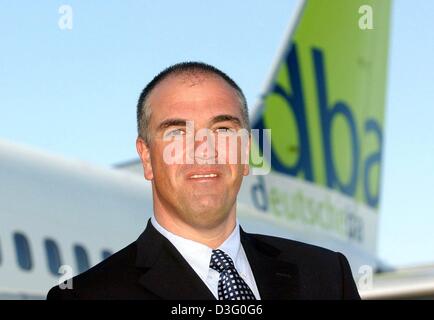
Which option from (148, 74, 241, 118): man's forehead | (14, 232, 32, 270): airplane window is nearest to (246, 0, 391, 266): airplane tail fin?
(14, 232, 32, 270): airplane window

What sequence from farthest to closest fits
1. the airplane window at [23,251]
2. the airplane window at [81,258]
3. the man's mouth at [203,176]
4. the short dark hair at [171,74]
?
the airplane window at [81,258]
the airplane window at [23,251]
the short dark hair at [171,74]
the man's mouth at [203,176]

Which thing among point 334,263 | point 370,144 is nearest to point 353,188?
point 370,144

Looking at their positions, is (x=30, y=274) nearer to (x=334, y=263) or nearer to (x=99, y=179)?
(x=99, y=179)

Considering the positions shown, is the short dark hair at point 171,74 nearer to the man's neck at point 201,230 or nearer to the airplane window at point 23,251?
the man's neck at point 201,230

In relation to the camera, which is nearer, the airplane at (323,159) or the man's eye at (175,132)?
the man's eye at (175,132)

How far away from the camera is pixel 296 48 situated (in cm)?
1361

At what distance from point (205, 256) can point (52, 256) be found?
521 cm

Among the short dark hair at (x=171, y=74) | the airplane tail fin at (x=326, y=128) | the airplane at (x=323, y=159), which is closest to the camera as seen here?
the short dark hair at (x=171, y=74)

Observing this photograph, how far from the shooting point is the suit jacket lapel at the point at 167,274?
1.71 meters

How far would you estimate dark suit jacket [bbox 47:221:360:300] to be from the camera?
1717mm

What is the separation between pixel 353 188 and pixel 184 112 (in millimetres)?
→ 11993

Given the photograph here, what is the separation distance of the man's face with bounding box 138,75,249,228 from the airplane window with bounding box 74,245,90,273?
5694 millimetres

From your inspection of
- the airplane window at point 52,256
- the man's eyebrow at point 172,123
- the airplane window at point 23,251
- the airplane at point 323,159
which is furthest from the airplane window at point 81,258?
the man's eyebrow at point 172,123

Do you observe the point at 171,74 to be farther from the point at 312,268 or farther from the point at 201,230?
the point at 312,268
